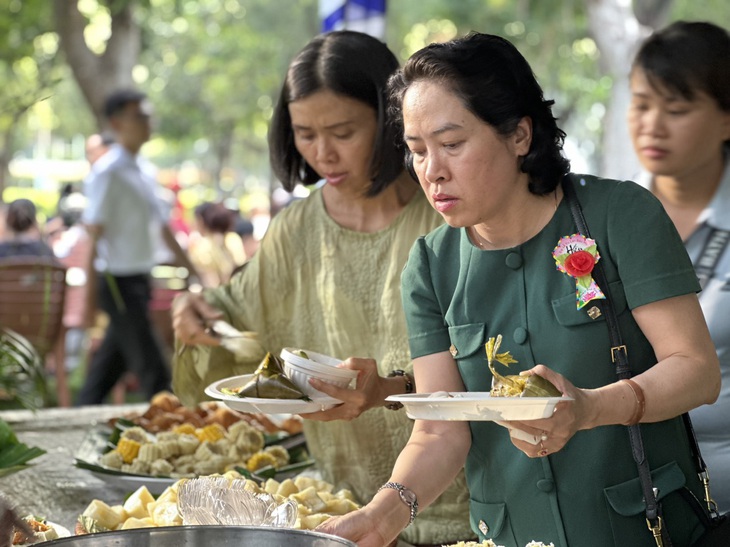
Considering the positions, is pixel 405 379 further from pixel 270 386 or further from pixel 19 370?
pixel 19 370

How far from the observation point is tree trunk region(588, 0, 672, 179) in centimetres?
969

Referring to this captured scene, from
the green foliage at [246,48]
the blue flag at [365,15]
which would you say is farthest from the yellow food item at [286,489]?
the green foliage at [246,48]

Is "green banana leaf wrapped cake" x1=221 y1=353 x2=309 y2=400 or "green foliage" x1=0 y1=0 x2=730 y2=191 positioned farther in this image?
"green foliage" x1=0 y1=0 x2=730 y2=191

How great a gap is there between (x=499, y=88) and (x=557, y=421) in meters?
0.60

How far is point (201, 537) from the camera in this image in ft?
4.60

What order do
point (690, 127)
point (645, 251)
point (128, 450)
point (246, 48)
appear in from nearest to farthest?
point (645, 251)
point (128, 450)
point (690, 127)
point (246, 48)

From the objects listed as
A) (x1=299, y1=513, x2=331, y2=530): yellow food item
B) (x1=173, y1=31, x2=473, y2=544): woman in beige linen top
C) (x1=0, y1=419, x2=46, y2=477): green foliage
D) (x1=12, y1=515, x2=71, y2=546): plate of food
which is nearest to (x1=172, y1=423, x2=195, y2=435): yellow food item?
(x1=173, y1=31, x2=473, y2=544): woman in beige linen top

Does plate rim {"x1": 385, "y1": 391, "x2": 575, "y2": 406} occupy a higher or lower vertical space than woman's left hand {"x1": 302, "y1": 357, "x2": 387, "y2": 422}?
higher

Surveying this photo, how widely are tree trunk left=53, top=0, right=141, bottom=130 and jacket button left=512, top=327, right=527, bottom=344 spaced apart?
8264 mm

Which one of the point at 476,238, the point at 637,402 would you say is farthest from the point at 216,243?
the point at 637,402

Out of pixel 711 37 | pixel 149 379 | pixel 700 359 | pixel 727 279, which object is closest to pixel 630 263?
pixel 700 359

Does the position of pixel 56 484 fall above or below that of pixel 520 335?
below

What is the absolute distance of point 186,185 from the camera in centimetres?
3919

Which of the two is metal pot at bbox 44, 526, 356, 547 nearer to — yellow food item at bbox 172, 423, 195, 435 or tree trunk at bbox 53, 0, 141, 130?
yellow food item at bbox 172, 423, 195, 435
